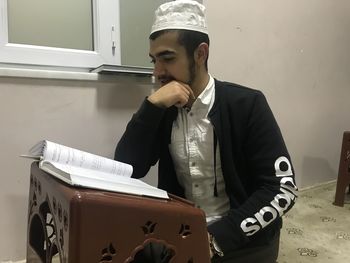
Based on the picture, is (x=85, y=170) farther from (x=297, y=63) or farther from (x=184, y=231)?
(x=297, y=63)

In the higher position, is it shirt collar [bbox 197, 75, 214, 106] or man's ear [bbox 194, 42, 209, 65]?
man's ear [bbox 194, 42, 209, 65]

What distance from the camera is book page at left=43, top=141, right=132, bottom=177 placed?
0.73 m

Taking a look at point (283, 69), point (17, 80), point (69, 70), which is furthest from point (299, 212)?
point (17, 80)

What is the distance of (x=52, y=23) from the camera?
49.9 inches

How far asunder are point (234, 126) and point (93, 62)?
1.90 feet

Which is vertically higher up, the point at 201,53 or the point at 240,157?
the point at 201,53

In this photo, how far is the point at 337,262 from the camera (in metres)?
1.13

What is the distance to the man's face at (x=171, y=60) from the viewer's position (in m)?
0.94

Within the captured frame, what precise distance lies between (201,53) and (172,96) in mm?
150

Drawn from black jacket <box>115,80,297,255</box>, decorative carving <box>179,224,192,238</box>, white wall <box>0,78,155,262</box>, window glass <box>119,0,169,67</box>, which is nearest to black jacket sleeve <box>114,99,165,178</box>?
black jacket <box>115,80,297,255</box>

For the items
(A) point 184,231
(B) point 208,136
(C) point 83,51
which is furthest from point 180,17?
(A) point 184,231

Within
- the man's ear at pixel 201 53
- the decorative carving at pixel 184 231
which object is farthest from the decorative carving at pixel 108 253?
the man's ear at pixel 201 53

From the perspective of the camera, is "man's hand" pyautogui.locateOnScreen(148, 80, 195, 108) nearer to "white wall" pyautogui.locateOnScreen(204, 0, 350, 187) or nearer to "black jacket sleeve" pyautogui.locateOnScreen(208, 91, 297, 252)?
"black jacket sleeve" pyautogui.locateOnScreen(208, 91, 297, 252)

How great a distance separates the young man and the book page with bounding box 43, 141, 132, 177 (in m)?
0.19
